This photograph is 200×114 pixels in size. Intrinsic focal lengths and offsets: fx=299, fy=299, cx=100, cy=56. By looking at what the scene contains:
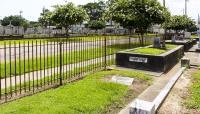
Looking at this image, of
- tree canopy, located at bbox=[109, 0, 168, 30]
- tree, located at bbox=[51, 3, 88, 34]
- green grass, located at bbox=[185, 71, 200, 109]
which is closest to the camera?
green grass, located at bbox=[185, 71, 200, 109]

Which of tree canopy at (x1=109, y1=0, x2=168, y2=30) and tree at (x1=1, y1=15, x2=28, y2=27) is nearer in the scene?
tree canopy at (x1=109, y1=0, x2=168, y2=30)

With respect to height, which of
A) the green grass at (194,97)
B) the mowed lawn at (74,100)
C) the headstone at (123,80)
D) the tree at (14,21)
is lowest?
the green grass at (194,97)

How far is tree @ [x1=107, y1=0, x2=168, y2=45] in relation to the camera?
22.3 metres

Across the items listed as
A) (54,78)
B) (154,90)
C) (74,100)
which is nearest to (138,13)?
(154,90)

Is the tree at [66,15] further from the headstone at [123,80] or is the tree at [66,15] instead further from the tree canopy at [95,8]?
the tree canopy at [95,8]

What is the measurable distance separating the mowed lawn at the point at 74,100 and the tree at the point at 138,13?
13869 millimetres

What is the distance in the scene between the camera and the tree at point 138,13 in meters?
22.3

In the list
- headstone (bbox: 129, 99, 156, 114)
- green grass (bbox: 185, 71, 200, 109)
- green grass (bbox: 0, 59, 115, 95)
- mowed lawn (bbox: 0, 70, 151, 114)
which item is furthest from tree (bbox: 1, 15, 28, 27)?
headstone (bbox: 129, 99, 156, 114)

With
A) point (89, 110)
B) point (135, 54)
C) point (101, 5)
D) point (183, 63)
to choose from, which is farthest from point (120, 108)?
point (101, 5)

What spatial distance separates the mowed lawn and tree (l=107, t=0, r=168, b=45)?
546 inches

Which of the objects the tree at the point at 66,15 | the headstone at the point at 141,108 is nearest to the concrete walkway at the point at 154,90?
the headstone at the point at 141,108

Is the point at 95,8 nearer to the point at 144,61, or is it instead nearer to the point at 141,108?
the point at 144,61

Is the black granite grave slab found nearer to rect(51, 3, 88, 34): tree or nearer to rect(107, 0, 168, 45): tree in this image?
rect(107, 0, 168, 45): tree

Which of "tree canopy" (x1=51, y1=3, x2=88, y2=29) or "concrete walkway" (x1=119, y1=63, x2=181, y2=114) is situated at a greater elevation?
"tree canopy" (x1=51, y1=3, x2=88, y2=29)
